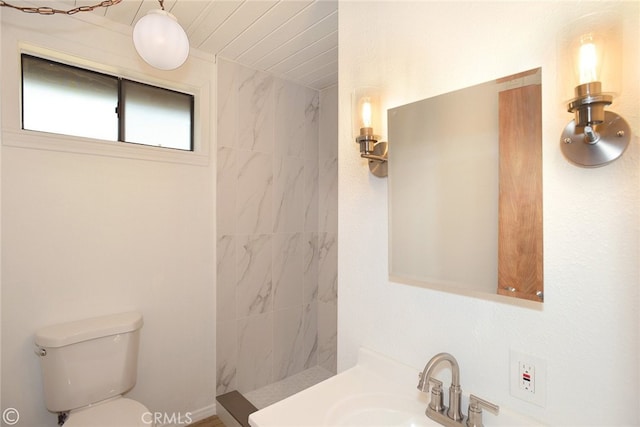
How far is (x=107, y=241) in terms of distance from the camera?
1719 mm

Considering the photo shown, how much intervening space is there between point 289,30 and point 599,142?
1577 mm

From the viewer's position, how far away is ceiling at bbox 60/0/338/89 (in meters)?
1.57

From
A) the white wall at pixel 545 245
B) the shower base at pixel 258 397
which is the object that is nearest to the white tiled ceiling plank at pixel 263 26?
the white wall at pixel 545 245

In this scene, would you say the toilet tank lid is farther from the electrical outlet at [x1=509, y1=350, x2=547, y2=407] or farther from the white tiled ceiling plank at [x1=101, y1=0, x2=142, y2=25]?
the electrical outlet at [x1=509, y1=350, x2=547, y2=407]

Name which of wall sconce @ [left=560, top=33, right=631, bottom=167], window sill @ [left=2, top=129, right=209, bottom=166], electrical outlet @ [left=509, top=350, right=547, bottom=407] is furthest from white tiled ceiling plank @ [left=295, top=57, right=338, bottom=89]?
electrical outlet @ [left=509, top=350, right=547, bottom=407]

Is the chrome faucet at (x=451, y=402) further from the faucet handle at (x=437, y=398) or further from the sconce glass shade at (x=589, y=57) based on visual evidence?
the sconce glass shade at (x=589, y=57)

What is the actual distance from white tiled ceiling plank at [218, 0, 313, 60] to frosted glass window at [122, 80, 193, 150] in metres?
0.41

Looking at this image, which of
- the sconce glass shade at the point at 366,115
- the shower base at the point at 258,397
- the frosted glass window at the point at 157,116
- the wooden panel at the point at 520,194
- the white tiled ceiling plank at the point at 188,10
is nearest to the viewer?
the wooden panel at the point at 520,194

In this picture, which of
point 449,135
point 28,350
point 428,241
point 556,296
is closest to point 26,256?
point 28,350

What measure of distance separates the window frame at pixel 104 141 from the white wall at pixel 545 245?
111 cm

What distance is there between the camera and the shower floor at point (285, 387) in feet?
7.26

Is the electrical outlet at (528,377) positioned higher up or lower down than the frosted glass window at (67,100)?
lower down

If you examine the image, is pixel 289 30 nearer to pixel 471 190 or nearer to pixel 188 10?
pixel 188 10

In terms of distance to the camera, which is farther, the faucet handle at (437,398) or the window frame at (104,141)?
the window frame at (104,141)
